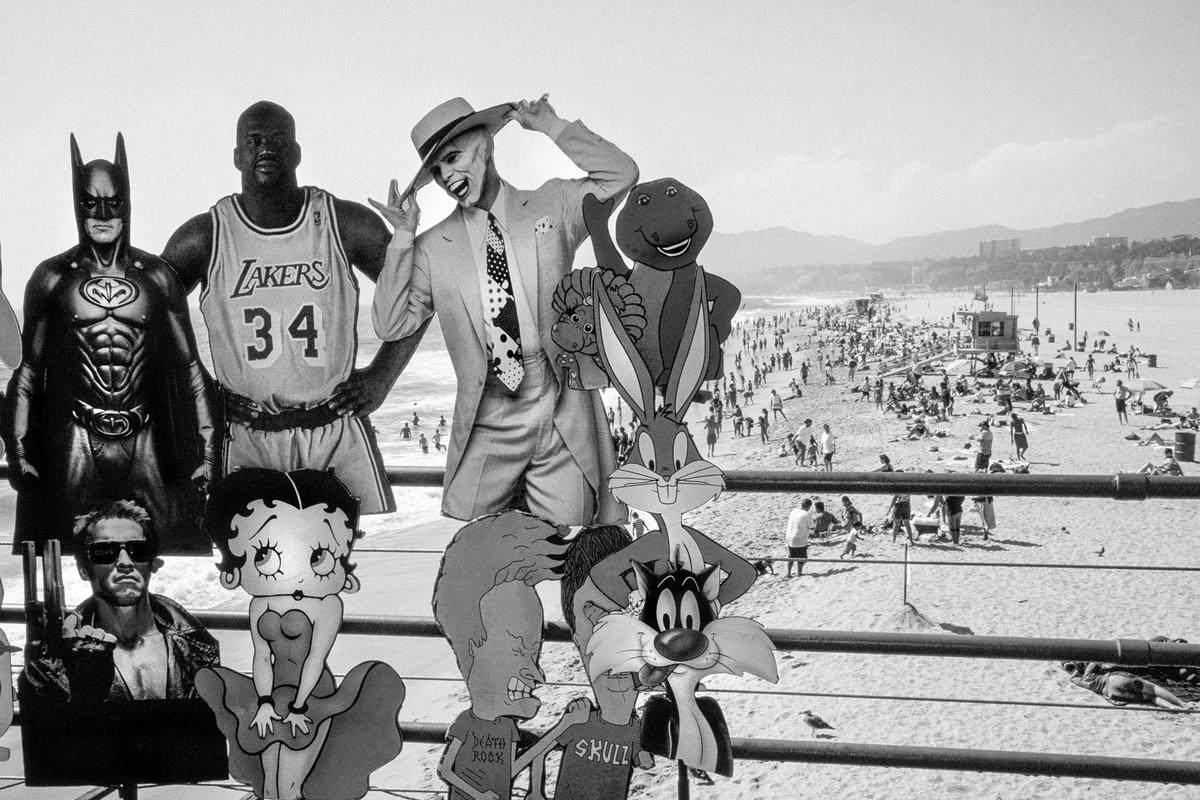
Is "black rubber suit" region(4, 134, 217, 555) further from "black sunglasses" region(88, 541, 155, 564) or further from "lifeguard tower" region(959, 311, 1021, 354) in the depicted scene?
"lifeguard tower" region(959, 311, 1021, 354)

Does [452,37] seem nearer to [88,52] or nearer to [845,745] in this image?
[88,52]

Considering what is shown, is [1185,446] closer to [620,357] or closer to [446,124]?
[620,357]

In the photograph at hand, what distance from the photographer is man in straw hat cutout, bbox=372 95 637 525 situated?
8.16 feet

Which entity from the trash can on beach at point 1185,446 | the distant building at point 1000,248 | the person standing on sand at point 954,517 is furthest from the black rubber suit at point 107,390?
the trash can on beach at point 1185,446

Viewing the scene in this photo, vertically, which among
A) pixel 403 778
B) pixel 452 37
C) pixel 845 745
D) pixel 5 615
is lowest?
pixel 403 778

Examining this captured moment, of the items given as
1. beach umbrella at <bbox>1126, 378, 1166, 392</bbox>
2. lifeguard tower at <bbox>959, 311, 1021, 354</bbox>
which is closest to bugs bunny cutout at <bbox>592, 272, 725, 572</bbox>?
beach umbrella at <bbox>1126, 378, 1166, 392</bbox>

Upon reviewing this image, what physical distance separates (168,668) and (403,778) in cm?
305

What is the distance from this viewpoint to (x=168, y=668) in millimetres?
2779

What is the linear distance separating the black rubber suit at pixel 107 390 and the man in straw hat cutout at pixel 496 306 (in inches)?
26.5

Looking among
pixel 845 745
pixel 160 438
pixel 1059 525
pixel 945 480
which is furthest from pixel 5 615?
pixel 1059 525

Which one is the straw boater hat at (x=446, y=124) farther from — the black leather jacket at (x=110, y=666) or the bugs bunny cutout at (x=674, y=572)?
the black leather jacket at (x=110, y=666)

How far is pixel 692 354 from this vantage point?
2.42 metres

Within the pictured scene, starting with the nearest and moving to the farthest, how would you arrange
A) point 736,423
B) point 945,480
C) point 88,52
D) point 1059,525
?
point 945,480
point 88,52
point 1059,525
point 736,423

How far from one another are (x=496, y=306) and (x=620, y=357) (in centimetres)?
35
